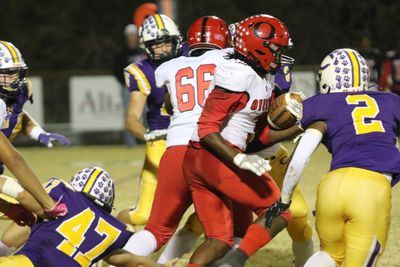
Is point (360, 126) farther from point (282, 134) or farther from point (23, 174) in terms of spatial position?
point (23, 174)

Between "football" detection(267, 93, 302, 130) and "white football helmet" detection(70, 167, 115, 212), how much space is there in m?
0.88

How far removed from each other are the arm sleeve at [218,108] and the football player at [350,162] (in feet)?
1.15

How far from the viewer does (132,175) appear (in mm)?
9648

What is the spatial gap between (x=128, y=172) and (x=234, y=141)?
227 inches

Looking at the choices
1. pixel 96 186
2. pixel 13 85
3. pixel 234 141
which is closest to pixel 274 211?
pixel 234 141

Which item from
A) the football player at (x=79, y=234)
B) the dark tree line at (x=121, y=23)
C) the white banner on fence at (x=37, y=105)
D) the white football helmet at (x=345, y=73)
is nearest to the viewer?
the football player at (x=79, y=234)

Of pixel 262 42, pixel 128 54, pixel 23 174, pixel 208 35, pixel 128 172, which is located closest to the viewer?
pixel 23 174

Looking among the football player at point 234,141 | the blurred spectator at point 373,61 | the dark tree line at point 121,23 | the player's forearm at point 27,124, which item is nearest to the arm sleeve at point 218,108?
the football player at point 234,141

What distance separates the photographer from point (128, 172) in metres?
9.91

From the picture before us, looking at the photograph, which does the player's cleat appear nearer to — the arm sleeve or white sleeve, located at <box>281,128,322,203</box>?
white sleeve, located at <box>281,128,322,203</box>

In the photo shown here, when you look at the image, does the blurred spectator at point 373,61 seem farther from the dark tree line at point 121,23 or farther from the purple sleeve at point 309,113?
the purple sleeve at point 309,113

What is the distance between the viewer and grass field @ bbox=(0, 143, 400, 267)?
5.68 meters

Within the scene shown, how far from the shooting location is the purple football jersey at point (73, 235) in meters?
4.04

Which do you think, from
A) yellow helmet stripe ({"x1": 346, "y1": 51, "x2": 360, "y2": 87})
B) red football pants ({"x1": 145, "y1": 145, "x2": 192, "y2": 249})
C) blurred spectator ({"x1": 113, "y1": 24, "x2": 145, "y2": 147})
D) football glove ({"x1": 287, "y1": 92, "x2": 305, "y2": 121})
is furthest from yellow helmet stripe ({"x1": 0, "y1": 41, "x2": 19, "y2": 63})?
blurred spectator ({"x1": 113, "y1": 24, "x2": 145, "y2": 147})
